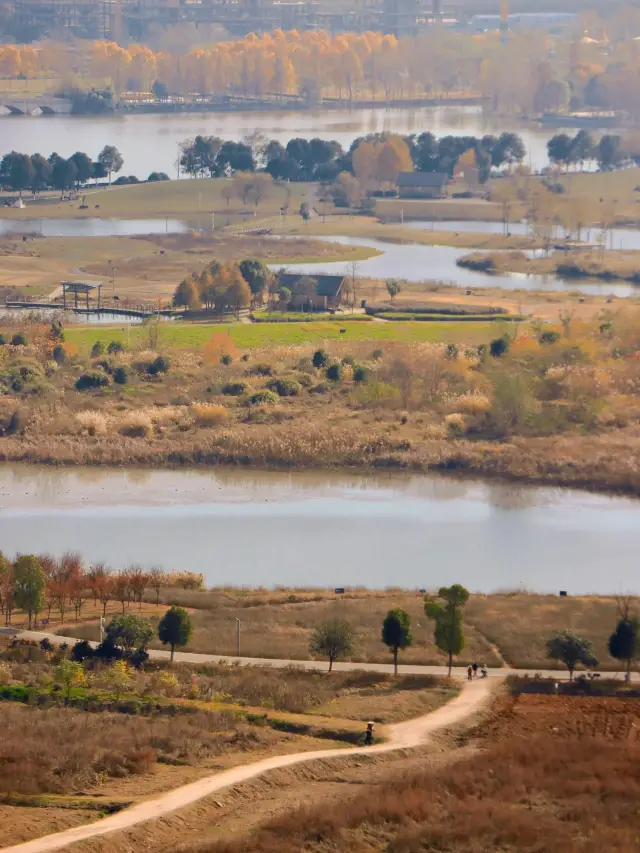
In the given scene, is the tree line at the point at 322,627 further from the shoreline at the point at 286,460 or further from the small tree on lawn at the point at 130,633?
the shoreline at the point at 286,460

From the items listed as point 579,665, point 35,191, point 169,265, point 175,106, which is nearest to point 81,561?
point 579,665

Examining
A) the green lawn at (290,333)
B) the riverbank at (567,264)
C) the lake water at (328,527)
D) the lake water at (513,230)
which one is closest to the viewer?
the lake water at (328,527)

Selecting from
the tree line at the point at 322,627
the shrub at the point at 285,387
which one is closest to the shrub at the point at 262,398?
the shrub at the point at 285,387

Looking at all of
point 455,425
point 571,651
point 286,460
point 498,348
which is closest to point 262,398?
point 286,460

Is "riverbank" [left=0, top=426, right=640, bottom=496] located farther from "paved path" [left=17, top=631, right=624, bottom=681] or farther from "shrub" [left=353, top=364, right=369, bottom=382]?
"paved path" [left=17, top=631, right=624, bottom=681]

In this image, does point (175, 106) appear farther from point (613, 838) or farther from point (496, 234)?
point (613, 838)

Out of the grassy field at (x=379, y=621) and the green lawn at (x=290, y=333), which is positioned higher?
the green lawn at (x=290, y=333)

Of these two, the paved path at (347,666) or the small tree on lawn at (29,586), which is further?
the small tree on lawn at (29,586)

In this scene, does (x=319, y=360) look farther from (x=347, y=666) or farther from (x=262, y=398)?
(x=347, y=666)
